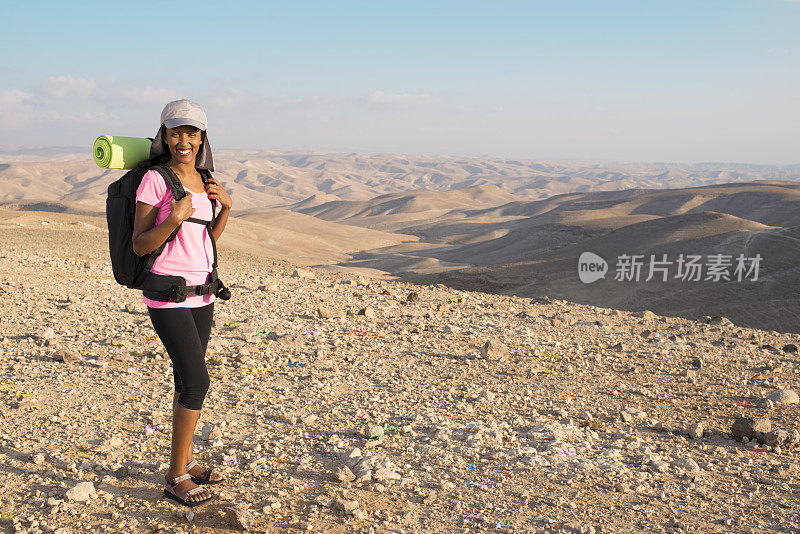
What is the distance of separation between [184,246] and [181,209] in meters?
0.21

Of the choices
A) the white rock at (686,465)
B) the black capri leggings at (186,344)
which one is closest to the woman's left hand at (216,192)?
the black capri leggings at (186,344)

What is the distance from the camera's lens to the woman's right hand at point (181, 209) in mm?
2826

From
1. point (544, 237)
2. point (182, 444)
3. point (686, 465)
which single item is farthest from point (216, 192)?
point (544, 237)

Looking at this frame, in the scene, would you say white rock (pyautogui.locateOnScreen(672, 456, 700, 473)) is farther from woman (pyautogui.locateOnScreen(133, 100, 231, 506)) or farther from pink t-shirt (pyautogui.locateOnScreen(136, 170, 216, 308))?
pink t-shirt (pyautogui.locateOnScreen(136, 170, 216, 308))

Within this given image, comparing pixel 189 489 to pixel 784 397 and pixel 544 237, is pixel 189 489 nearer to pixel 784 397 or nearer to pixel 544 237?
pixel 784 397

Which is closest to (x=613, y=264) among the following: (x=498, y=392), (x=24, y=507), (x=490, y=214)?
(x=498, y=392)

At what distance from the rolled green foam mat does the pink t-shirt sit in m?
0.27

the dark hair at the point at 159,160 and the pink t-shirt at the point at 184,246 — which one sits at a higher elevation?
the dark hair at the point at 159,160

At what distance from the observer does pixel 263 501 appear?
318 centimetres

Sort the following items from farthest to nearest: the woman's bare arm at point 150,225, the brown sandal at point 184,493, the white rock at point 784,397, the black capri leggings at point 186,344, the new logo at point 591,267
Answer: the new logo at point 591,267
the white rock at point 784,397
the brown sandal at point 184,493
the black capri leggings at point 186,344
the woman's bare arm at point 150,225

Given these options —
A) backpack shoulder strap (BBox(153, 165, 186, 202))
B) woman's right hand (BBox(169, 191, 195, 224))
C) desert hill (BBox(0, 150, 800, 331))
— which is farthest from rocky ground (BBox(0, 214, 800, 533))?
desert hill (BBox(0, 150, 800, 331))

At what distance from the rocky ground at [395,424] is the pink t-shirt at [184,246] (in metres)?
1.05

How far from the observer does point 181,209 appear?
2.85 metres

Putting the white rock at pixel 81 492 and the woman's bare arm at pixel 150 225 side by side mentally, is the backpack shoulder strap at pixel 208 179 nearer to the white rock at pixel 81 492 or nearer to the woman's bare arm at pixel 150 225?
the woman's bare arm at pixel 150 225
